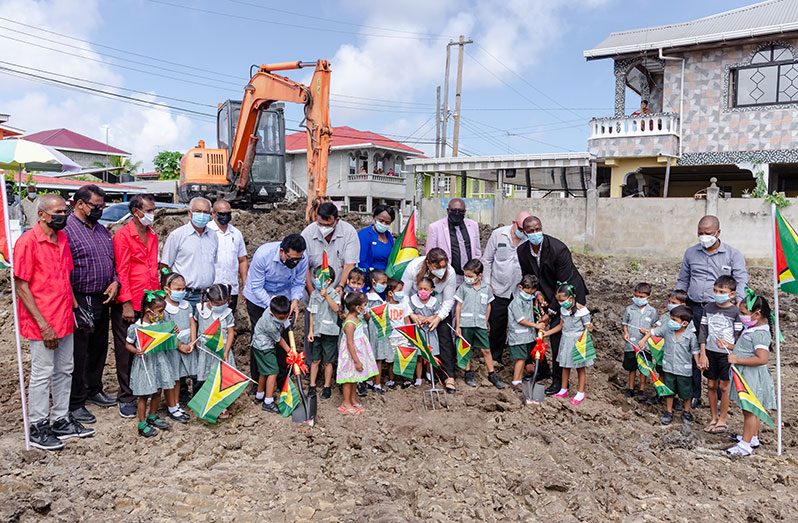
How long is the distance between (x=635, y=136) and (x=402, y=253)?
37.2 ft

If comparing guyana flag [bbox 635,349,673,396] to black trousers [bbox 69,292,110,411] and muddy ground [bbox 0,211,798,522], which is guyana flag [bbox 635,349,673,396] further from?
black trousers [bbox 69,292,110,411]

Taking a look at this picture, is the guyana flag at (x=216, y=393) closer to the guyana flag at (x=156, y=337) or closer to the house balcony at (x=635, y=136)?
the guyana flag at (x=156, y=337)

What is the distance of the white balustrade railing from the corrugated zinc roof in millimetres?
1757

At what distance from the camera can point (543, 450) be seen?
4664 mm

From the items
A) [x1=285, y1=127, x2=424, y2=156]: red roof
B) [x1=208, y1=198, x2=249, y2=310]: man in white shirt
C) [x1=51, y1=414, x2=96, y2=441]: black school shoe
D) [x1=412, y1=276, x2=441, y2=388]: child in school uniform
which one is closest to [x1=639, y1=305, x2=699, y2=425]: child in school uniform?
[x1=412, y1=276, x2=441, y2=388]: child in school uniform

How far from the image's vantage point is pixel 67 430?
4500mm

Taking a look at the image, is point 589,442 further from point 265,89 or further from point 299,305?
point 265,89

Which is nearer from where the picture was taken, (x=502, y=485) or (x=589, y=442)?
(x=502, y=485)

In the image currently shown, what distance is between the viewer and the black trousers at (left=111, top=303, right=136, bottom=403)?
4922 mm

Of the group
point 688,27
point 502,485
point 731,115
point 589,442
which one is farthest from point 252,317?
point 688,27

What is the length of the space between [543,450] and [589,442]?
46 cm

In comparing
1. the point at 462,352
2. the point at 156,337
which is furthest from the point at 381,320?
the point at 156,337

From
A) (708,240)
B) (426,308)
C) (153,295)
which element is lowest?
(426,308)

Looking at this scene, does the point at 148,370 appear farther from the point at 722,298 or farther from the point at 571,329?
the point at 722,298
